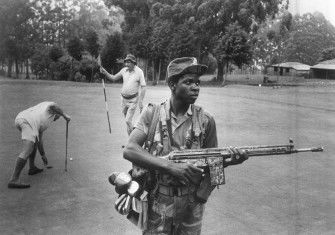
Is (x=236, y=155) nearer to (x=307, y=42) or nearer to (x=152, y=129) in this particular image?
(x=152, y=129)

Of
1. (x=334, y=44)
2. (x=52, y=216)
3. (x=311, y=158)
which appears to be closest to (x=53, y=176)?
(x=52, y=216)

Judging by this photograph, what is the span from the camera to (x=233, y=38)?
39.4 meters

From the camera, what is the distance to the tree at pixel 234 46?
39.4 meters

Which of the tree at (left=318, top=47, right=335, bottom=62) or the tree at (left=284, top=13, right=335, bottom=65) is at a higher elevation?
the tree at (left=284, top=13, right=335, bottom=65)

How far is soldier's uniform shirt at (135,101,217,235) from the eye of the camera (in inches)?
116

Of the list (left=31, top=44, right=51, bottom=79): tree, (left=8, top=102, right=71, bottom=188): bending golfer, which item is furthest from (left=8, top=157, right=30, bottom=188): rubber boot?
(left=31, top=44, right=51, bottom=79): tree

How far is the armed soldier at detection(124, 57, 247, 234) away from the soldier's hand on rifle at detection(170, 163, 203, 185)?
0.23 feet

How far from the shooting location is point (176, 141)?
118 inches

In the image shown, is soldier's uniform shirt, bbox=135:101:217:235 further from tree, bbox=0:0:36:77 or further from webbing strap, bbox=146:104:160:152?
tree, bbox=0:0:36:77

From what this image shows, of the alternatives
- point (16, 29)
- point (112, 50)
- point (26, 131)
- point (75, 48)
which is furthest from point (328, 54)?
point (26, 131)

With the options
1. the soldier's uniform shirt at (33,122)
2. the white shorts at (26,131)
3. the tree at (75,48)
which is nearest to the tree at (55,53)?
the tree at (75,48)

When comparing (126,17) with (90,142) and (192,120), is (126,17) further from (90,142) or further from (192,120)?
(192,120)

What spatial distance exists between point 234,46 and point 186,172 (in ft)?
125

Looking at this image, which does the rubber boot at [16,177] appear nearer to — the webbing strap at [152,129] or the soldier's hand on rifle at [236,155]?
the webbing strap at [152,129]
